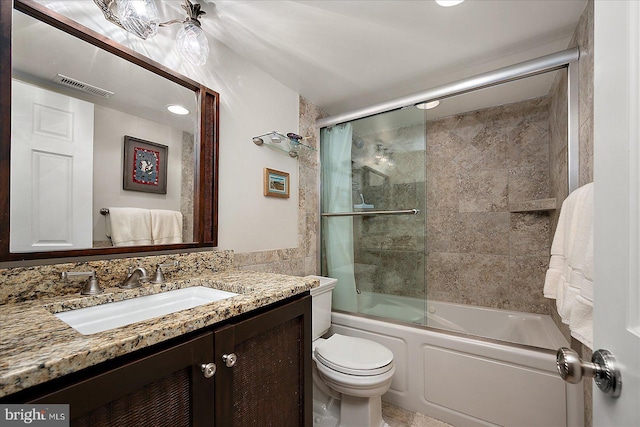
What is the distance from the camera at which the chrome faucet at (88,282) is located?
96 cm

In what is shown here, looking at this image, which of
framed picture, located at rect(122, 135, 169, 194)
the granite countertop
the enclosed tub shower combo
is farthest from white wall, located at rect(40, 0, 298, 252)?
the granite countertop

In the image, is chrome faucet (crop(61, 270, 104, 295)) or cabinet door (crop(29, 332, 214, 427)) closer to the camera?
cabinet door (crop(29, 332, 214, 427))

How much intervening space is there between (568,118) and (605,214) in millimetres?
1490

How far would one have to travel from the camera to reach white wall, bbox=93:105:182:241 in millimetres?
1075

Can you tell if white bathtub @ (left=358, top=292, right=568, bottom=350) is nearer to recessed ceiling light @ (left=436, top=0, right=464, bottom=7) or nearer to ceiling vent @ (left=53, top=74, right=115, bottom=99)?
recessed ceiling light @ (left=436, top=0, right=464, bottom=7)

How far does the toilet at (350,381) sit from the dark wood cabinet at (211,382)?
37cm

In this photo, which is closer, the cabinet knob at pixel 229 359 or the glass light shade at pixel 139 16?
the cabinet knob at pixel 229 359

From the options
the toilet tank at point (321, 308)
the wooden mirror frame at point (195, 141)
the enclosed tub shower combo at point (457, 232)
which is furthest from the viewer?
the toilet tank at point (321, 308)

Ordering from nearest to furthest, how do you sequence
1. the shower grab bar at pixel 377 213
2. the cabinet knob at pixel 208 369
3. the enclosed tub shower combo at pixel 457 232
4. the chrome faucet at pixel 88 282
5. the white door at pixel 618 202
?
1. the white door at pixel 618 202
2. the cabinet knob at pixel 208 369
3. the chrome faucet at pixel 88 282
4. the enclosed tub shower combo at pixel 457 232
5. the shower grab bar at pixel 377 213

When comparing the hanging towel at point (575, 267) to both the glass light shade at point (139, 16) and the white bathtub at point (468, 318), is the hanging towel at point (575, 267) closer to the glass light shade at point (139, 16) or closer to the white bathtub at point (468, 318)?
the white bathtub at point (468, 318)

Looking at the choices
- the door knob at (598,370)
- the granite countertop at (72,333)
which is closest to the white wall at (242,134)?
the granite countertop at (72,333)

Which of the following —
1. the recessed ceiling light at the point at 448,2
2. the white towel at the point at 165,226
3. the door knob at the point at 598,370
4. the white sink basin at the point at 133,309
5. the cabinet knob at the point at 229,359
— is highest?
the recessed ceiling light at the point at 448,2

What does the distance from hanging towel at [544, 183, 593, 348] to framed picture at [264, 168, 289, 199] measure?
163 centimetres

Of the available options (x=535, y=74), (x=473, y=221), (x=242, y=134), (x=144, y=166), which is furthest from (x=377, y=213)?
(x=144, y=166)
